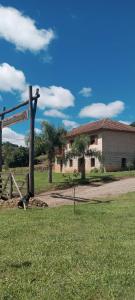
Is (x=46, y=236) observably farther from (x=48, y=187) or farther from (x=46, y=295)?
(x=48, y=187)

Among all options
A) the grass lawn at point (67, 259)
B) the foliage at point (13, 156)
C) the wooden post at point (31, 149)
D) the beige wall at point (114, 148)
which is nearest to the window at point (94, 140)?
the beige wall at point (114, 148)

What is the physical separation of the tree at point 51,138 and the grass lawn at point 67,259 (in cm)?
2408

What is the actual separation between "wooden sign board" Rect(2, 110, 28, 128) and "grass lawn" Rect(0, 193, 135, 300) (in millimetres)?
8589

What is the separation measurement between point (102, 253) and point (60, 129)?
1143 inches

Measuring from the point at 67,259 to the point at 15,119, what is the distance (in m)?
14.2

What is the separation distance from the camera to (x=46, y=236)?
30.9 feet

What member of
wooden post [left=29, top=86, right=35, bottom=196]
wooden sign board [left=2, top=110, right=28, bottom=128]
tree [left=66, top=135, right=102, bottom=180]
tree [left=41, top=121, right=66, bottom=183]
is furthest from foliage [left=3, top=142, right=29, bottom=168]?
wooden post [left=29, top=86, right=35, bottom=196]

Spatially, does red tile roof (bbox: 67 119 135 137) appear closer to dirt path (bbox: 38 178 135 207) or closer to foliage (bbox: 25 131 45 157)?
foliage (bbox: 25 131 45 157)

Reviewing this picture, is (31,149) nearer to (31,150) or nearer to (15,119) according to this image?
(31,150)

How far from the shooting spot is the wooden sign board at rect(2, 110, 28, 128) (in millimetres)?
20000

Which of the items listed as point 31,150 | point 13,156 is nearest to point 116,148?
point 13,156

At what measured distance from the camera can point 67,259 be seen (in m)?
7.29

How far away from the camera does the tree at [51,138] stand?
3606 cm

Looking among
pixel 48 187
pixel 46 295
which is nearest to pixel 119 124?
pixel 48 187
